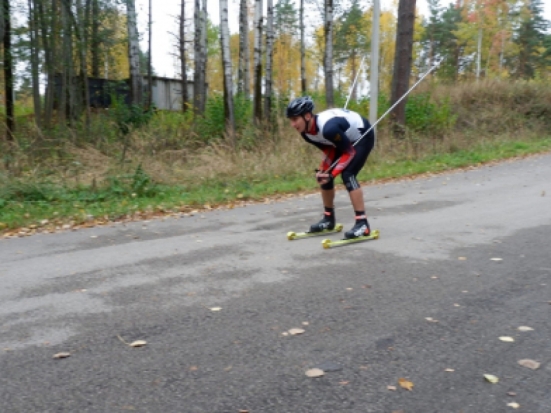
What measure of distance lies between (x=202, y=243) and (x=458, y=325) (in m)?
3.75

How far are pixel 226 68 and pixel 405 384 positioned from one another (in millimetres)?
15475

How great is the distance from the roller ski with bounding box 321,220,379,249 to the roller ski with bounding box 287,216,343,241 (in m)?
0.53

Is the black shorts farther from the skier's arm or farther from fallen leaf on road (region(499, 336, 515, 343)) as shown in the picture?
fallen leaf on road (region(499, 336, 515, 343))

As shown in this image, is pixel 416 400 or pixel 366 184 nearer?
pixel 416 400

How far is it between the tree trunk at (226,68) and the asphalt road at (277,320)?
1062 centimetres

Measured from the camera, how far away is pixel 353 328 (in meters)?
4.07

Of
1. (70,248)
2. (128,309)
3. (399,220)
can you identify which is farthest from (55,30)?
(128,309)

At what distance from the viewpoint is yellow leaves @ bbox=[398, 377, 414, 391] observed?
3.20 metres

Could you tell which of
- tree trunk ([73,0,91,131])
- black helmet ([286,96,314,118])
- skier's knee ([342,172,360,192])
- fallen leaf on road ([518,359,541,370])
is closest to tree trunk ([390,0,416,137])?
tree trunk ([73,0,91,131])

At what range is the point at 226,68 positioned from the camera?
17.5 meters

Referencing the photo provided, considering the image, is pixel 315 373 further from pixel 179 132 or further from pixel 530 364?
pixel 179 132

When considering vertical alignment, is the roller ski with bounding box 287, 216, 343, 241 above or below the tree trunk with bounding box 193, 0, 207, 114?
below

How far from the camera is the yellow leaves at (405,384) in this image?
3.20 m

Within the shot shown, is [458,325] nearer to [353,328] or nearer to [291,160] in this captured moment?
[353,328]
